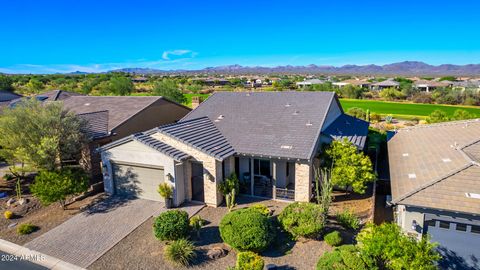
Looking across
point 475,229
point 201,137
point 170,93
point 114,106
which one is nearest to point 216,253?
point 201,137

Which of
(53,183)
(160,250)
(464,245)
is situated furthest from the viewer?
(53,183)

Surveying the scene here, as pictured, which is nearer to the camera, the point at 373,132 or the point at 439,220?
the point at 439,220

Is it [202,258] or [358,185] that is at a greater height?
[358,185]

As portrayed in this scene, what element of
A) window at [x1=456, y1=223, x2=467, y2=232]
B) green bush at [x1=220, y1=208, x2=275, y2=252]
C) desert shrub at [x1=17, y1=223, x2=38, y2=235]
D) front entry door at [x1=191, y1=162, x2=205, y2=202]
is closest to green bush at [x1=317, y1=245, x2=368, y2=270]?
green bush at [x1=220, y1=208, x2=275, y2=252]

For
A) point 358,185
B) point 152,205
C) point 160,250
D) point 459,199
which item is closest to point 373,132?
point 358,185

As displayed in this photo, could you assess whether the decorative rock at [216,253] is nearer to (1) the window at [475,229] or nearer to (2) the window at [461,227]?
(2) the window at [461,227]

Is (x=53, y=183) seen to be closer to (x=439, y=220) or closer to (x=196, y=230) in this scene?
(x=196, y=230)
